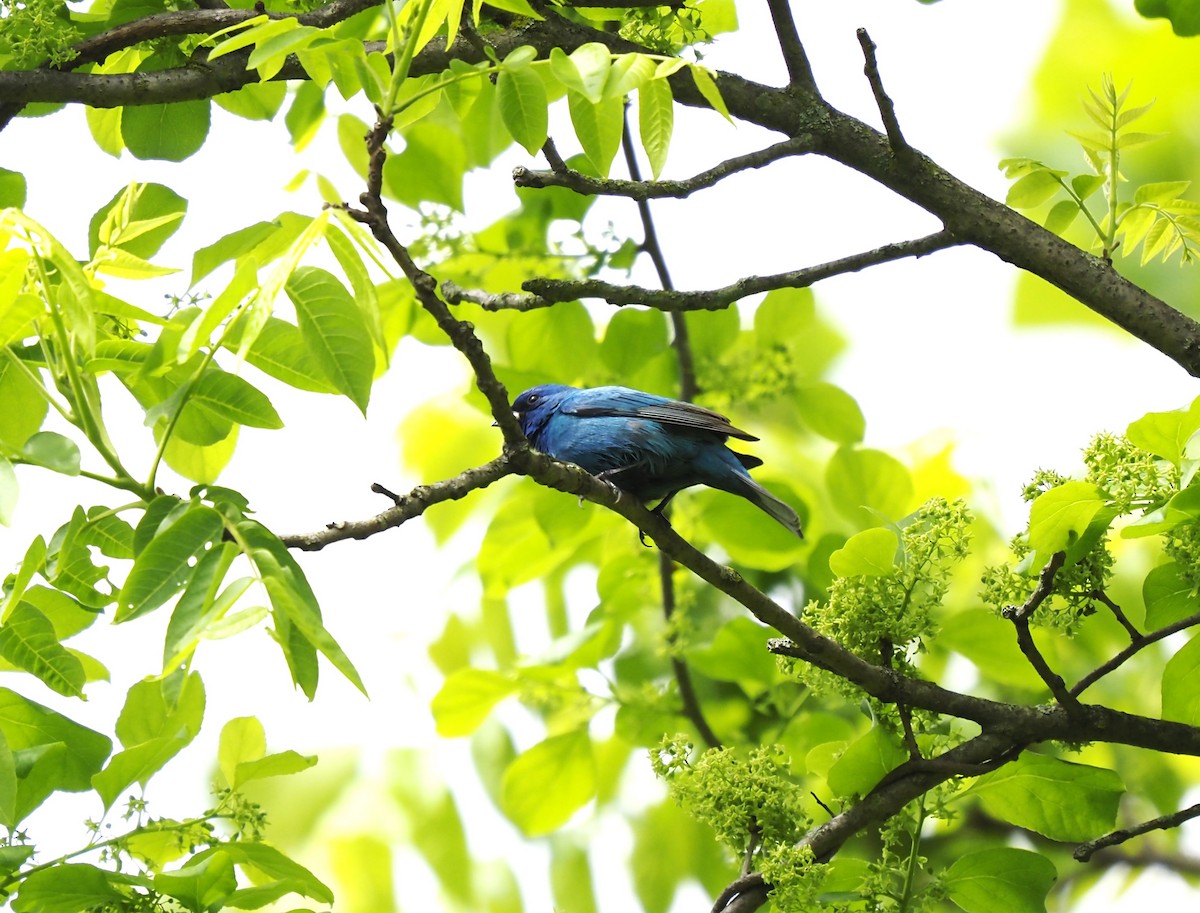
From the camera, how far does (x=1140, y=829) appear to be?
2.90 meters

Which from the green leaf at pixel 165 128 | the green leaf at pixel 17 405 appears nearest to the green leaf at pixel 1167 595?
the green leaf at pixel 17 405

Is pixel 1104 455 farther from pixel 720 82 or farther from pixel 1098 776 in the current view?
pixel 720 82

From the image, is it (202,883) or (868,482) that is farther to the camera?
(868,482)

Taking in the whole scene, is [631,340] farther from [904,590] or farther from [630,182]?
[904,590]

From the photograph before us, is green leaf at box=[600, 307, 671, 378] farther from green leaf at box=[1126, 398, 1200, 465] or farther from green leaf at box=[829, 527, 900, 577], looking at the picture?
green leaf at box=[1126, 398, 1200, 465]

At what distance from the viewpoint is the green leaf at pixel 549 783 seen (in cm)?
467

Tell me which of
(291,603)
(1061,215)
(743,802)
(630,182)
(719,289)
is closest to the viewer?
(291,603)

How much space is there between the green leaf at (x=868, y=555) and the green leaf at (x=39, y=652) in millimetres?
1902

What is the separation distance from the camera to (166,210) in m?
3.49

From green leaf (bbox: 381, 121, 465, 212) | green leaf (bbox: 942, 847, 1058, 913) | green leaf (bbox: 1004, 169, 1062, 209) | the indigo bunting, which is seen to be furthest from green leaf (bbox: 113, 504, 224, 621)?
green leaf (bbox: 381, 121, 465, 212)

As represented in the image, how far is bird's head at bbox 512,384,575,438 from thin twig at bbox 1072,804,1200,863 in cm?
335

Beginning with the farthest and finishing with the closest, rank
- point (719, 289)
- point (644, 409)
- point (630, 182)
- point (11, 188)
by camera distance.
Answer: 1. point (644, 409)
2. point (11, 188)
3. point (719, 289)
4. point (630, 182)

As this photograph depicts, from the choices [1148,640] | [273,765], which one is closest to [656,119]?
[1148,640]

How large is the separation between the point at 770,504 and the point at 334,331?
2799mm
